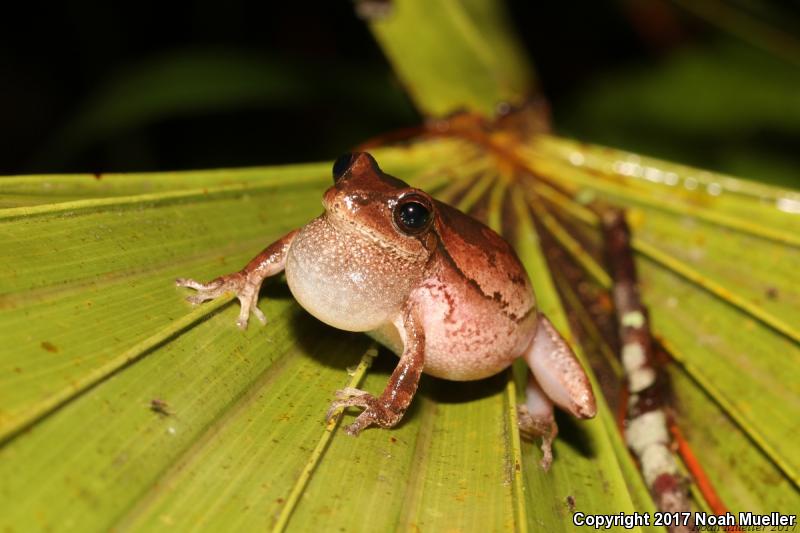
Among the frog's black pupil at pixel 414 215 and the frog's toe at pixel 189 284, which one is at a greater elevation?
the frog's black pupil at pixel 414 215

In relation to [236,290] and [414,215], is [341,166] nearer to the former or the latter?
[414,215]

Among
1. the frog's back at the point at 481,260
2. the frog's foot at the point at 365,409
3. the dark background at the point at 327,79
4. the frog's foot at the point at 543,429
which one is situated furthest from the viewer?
the dark background at the point at 327,79

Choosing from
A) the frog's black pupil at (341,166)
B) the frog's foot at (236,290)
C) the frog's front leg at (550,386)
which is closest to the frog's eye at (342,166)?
the frog's black pupil at (341,166)

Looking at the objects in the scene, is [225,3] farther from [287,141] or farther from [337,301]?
[337,301]

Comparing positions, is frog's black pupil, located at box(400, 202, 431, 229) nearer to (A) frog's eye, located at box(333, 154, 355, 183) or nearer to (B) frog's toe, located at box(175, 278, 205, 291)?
(A) frog's eye, located at box(333, 154, 355, 183)

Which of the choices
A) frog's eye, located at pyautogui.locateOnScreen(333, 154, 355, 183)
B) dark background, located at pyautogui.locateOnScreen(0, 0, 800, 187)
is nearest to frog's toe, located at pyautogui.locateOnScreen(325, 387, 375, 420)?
frog's eye, located at pyautogui.locateOnScreen(333, 154, 355, 183)

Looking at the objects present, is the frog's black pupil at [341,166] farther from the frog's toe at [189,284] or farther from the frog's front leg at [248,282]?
the frog's toe at [189,284]

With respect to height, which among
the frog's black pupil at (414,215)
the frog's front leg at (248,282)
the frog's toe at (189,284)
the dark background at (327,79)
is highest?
the dark background at (327,79)

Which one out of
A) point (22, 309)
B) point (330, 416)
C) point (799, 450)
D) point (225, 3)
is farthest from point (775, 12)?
point (22, 309)
